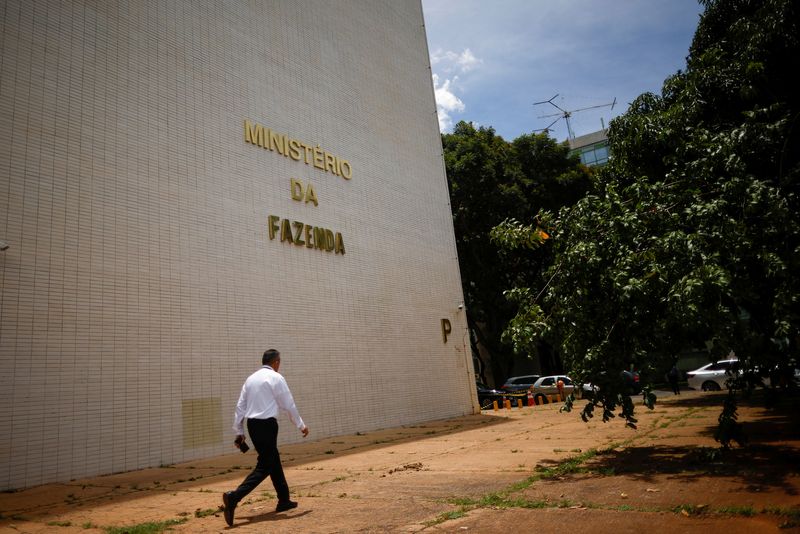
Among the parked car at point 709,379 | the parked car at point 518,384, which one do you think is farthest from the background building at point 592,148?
the parked car at point 709,379

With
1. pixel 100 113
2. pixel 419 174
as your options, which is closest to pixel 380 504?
pixel 100 113

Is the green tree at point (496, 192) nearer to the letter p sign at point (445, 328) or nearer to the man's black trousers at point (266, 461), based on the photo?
the letter p sign at point (445, 328)

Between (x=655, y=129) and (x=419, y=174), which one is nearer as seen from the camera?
(x=655, y=129)

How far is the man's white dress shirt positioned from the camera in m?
5.23

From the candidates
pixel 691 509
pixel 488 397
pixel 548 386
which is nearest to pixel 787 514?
pixel 691 509

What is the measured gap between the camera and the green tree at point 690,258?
17.5 feet

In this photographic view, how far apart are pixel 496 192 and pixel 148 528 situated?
2188 cm

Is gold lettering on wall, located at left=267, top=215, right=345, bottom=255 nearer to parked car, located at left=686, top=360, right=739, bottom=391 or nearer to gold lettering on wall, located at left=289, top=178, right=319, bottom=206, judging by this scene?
gold lettering on wall, located at left=289, top=178, right=319, bottom=206

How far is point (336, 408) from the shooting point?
12.5 metres

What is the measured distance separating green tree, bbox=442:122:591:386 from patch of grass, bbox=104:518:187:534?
21.3 meters

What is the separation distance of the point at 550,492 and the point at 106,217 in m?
8.42

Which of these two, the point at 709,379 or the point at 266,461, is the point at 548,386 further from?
the point at 266,461

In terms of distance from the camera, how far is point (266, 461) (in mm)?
4984

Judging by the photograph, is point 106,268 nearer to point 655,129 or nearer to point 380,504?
point 380,504
